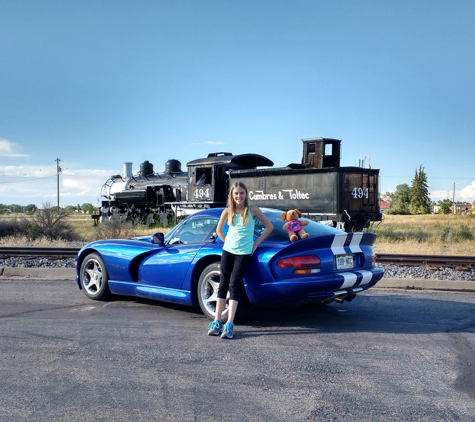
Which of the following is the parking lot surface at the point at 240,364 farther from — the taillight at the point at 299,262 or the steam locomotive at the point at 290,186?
the steam locomotive at the point at 290,186

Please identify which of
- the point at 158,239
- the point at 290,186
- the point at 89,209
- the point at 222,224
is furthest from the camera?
the point at 89,209

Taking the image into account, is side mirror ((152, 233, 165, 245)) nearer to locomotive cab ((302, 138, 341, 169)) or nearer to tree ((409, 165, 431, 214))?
locomotive cab ((302, 138, 341, 169))

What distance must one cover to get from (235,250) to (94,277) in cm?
268

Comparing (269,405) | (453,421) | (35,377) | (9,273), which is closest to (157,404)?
(269,405)

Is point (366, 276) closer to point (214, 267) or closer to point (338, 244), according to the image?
point (338, 244)

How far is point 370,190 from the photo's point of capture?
1930 cm

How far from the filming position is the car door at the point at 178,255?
612cm

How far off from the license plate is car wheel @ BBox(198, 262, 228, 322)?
1255 millimetres

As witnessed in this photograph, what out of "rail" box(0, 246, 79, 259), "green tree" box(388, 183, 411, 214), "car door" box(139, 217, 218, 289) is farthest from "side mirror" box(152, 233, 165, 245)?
"green tree" box(388, 183, 411, 214)

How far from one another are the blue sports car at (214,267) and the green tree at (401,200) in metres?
81.3

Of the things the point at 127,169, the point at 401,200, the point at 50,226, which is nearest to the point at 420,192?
A: the point at 401,200

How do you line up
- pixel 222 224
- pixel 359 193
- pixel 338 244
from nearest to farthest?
pixel 222 224 < pixel 338 244 < pixel 359 193

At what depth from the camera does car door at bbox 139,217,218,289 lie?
6117 millimetres

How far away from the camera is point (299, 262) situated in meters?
5.43
